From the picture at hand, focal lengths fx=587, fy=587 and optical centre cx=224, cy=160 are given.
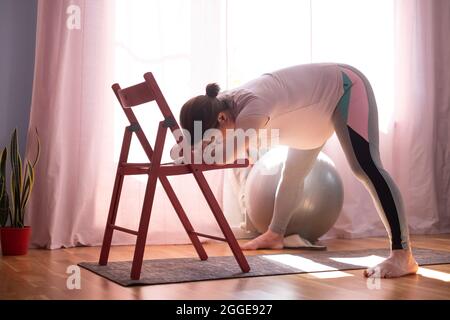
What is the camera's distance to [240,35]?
3449 millimetres

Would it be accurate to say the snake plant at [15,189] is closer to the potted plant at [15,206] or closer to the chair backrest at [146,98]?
the potted plant at [15,206]

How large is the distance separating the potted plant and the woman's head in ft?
3.33

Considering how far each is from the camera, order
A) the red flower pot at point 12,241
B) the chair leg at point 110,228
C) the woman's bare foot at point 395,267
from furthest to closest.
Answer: the red flower pot at point 12,241 < the chair leg at point 110,228 < the woman's bare foot at point 395,267

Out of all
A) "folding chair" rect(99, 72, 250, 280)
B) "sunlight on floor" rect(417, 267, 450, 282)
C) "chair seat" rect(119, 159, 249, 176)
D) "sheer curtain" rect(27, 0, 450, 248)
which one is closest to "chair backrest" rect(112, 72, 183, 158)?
"folding chair" rect(99, 72, 250, 280)

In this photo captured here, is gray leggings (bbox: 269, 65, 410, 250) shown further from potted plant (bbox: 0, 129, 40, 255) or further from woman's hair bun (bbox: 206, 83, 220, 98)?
potted plant (bbox: 0, 129, 40, 255)

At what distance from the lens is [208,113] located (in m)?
2.09

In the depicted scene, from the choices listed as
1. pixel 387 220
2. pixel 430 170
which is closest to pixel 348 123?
pixel 387 220

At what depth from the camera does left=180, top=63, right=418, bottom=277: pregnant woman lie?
6.88 feet

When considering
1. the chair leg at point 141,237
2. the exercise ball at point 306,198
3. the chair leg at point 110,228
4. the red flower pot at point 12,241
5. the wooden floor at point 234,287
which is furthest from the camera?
the exercise ball at point 306,198

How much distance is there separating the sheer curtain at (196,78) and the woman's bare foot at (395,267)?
1.33 metres

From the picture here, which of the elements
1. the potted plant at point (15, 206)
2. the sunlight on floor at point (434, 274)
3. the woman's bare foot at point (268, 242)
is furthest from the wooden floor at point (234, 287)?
the woman's bare foot at point (268, 242)

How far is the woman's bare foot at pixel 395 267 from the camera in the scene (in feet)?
6.87
